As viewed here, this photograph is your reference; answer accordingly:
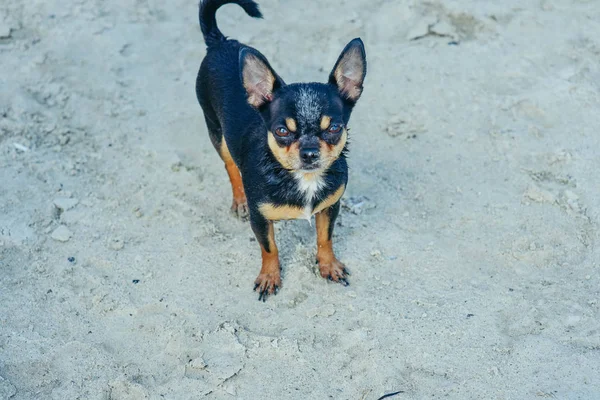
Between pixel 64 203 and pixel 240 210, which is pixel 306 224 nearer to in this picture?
pixel 240 210

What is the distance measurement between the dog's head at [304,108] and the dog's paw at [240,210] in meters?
1.22

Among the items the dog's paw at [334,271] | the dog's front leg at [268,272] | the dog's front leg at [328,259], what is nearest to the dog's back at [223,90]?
the dog's front leg at [268,272]

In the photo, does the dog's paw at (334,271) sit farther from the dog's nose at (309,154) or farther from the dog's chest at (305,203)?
the dog's nose at (309,154)

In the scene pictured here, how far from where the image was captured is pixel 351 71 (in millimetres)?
3826

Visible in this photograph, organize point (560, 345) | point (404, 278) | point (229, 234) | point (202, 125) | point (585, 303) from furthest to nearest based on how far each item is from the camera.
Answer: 1. point (202, 125)
2. point (229, 234)
3. point (404, 278)
4. point (585, 303)
5. point (560, 345)

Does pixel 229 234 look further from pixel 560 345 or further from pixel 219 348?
pixel 560 345

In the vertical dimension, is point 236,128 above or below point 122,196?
above

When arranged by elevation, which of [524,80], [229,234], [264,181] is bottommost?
[229,234]

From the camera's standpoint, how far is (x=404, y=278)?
441 centimetres

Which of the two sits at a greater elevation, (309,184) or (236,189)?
(309,184)

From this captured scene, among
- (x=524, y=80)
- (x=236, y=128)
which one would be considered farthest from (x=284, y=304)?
(x=524, y=80)

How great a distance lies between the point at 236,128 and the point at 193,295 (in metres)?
1.11

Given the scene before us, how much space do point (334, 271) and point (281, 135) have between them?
1.15 metres

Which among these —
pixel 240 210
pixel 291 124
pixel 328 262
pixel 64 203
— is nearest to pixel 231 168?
pixel 240 210
